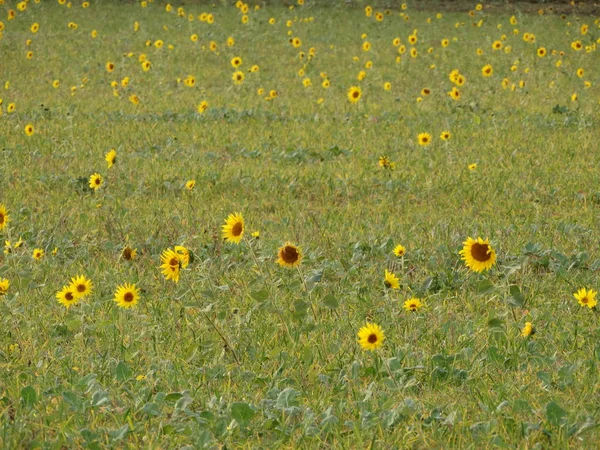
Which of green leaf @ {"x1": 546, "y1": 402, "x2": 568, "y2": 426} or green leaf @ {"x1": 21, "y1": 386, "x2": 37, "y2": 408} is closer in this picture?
green leaf @ {"x1": 546, "y1": 402, "x2": 568, "y2": 426}

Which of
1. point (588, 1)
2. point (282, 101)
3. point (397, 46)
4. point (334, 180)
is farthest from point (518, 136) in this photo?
point (588, 1)

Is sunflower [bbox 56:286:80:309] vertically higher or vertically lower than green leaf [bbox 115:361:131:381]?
higher

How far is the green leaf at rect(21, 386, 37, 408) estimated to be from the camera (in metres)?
3.03

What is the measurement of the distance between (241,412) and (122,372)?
585mm

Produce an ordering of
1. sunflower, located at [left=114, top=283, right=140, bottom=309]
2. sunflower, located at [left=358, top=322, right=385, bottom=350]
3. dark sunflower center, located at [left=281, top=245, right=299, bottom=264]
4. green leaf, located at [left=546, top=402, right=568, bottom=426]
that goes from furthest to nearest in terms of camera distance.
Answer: sunflower, located at [left=114, top=283, right=140, bottom=309] < dark sunflower center, located at [left=281, top=245, right=299, bottom=264] < sunflower, located at [left=358, top=322, right=385, bottom=350] < green leaf, located at [left=546, top=402, right=568, bottom=426]

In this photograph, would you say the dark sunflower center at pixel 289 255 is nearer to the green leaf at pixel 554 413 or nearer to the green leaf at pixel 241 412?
the green leaf at pixel 241 412

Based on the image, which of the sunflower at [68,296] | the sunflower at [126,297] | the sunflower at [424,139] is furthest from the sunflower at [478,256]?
the sunflower at [424,139]

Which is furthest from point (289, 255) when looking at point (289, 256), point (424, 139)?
point (424, 139)

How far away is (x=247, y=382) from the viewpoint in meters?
3.33

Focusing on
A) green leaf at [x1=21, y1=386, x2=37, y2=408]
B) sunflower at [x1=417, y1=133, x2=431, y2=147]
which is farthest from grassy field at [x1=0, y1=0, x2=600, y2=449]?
sunflower at [x1=417, y1=133, x2=431, y2=147]

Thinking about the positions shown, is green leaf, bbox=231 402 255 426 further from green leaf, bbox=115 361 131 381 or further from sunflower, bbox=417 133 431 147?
sunflower, bbox=417 133 431 147

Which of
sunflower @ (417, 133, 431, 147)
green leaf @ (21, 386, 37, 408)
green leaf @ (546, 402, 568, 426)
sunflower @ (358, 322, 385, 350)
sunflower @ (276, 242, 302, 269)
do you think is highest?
sunflower @ (276, 242, 302, 269)

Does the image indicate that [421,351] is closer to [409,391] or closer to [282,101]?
[409,391]

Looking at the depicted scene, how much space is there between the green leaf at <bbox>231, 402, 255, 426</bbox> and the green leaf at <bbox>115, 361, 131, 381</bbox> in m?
0.54
